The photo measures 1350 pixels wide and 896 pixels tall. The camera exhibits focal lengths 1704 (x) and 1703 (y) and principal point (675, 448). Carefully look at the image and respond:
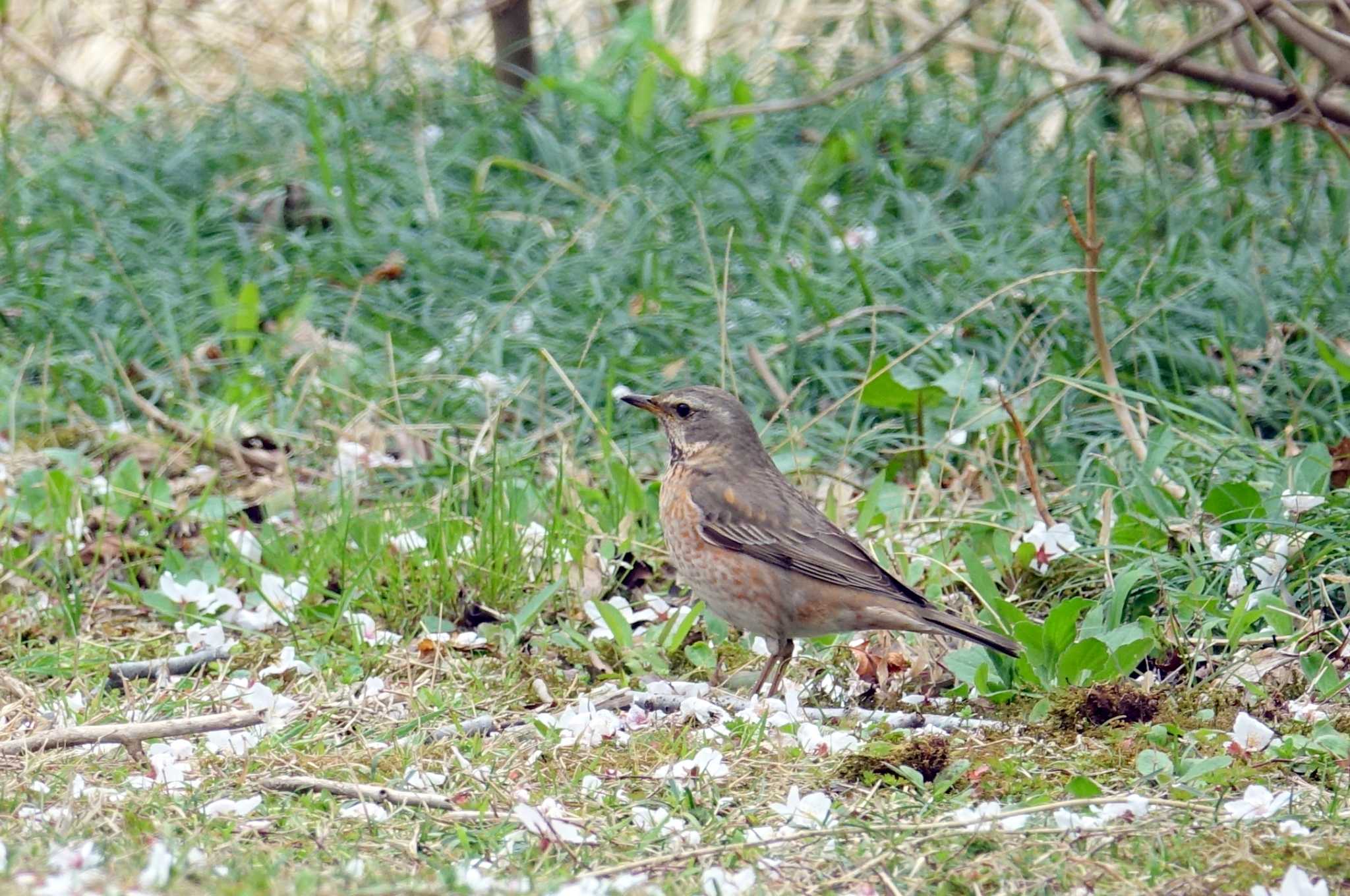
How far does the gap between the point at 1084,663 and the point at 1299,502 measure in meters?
1.01

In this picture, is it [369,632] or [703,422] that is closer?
[369,632]

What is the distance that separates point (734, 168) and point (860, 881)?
17.3ft

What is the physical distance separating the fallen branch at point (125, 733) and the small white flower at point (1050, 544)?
247 centimetres

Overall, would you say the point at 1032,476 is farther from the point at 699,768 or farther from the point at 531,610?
the point at 699,768

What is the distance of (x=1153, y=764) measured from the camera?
3.94 metres

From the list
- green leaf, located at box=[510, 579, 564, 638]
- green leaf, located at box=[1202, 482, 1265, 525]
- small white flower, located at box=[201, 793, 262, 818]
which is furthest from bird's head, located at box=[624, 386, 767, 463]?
small white flower, located at box=[201, 793, 262, 818]

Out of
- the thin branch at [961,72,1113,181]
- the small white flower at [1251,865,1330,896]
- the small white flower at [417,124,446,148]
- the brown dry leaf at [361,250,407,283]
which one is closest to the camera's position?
the small white flower at [1251,865,1330,896]

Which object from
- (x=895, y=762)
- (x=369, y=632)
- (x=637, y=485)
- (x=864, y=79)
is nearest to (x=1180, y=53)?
(x=864, y=79)

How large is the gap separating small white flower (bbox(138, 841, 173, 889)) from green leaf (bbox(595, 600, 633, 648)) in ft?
6.13

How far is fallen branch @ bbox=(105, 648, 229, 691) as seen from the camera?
487cm

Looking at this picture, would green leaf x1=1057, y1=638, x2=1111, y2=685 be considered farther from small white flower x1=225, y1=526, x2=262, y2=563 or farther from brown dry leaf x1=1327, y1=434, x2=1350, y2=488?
small white flower x1=225, y1=526, x2=262, y2=563

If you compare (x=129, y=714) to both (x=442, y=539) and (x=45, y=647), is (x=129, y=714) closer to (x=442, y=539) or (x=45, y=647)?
(x=45, y=647)

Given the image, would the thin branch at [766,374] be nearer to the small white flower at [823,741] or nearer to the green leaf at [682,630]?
the green leaf at [682,630]

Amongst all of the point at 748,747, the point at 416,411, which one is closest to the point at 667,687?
the point at 748,747
